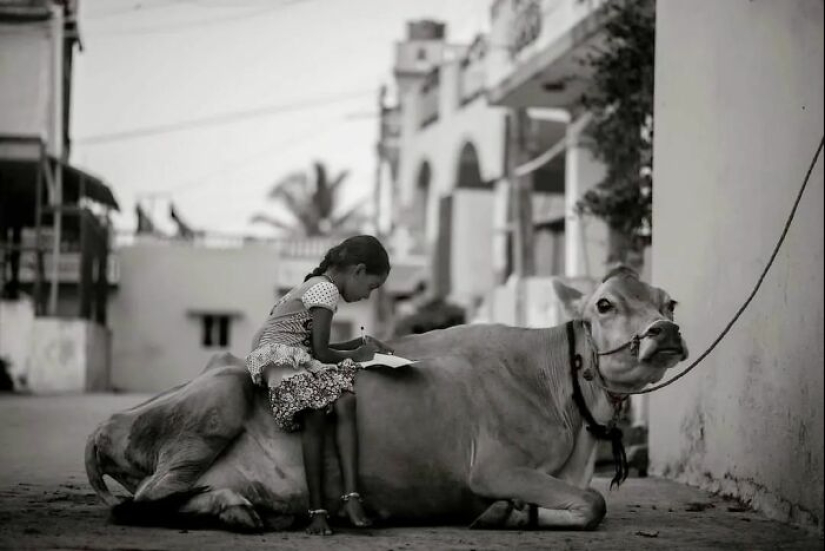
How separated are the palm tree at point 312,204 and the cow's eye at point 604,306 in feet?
135

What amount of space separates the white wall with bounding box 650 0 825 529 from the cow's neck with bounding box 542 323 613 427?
93 cm

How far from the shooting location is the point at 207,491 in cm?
562

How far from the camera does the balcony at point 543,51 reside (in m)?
16.0

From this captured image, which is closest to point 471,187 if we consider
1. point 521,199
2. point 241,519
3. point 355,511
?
point 521,199

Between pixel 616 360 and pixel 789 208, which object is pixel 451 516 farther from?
pixel 789 208

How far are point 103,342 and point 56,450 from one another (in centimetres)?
2041

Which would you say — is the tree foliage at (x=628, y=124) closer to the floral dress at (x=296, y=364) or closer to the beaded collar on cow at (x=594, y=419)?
the beaded collar on cow at (x=594, y=419)

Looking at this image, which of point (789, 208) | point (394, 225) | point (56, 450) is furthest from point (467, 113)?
point (789, 208)

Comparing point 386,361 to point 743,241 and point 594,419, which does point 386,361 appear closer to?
point 594,419

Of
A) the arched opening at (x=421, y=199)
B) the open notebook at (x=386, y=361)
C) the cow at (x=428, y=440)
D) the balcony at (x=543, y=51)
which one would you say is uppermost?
the balcony at (x=543, y=51)

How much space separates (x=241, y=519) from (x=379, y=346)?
3.35 feet

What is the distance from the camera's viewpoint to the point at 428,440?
585 cm

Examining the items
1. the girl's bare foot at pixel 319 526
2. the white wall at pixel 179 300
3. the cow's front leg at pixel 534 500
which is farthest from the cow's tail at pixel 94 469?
the white wall at pixel 179 300

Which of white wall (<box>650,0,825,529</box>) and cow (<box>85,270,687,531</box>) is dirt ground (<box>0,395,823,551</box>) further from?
white wall (<box>650,0,825,529</box>)
